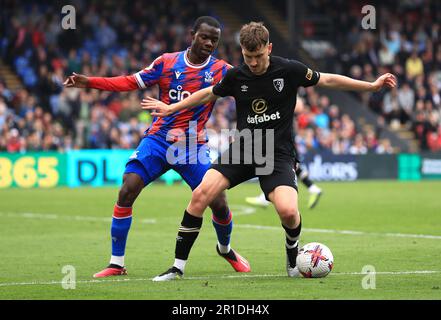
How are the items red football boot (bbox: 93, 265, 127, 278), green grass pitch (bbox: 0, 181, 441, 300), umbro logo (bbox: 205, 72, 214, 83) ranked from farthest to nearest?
umbro logo (bbox: 205, 72, 214, 83)
red football boot (bbox: 93, 265, 127, 278)
green grass pitch (bbox: 0, 181, 441, 300)

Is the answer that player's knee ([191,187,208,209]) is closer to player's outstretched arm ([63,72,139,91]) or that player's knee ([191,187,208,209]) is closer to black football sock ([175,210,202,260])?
black football sock ([175,210,202,260])

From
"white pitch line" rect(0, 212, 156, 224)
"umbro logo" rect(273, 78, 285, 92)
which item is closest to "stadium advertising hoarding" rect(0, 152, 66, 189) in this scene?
"white pitch line" rect(0, 212, 156, 224)

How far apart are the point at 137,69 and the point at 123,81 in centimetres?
2115

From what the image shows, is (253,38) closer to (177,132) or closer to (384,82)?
(384,82)

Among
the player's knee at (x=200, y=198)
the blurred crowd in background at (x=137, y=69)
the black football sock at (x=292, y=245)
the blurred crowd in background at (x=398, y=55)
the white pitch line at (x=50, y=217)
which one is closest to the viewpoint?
the player's knee at (x=200, y=198)

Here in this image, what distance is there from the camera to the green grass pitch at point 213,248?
889 cm

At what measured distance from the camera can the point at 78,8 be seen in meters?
33.3

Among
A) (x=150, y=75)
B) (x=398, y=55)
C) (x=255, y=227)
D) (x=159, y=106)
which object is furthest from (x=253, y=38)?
(x=398, y=55)

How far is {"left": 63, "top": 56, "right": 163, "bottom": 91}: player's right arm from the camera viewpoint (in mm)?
10477

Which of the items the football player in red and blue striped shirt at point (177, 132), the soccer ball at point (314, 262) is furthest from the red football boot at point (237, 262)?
the soccer ball at point (314, 262)

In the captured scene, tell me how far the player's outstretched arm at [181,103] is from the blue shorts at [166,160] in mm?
785

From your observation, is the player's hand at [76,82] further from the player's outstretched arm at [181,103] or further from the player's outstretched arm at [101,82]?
the player's outstretched arm at [181,103]

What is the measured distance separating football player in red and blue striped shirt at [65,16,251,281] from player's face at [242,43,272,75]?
1132 millimetres
